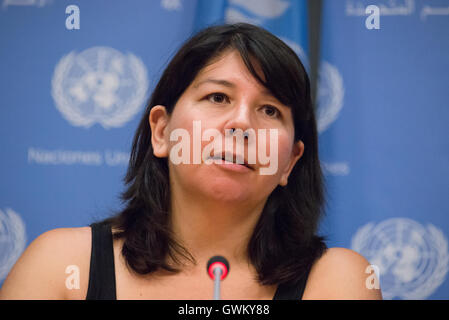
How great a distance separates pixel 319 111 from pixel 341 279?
71 centimetres

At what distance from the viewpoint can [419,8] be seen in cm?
158

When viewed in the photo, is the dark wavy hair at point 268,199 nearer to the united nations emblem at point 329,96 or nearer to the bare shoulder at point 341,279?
the bare shoulder at point 341,279

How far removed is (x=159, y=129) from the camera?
110cm

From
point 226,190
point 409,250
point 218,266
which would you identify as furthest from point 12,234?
point 409,250

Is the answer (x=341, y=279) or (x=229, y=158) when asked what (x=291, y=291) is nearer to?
(x=341, y=279)

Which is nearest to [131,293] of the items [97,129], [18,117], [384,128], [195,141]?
[195,141]

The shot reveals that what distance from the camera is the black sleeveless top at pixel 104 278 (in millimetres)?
972

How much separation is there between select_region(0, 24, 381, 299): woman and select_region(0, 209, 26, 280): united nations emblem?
21.5 inches

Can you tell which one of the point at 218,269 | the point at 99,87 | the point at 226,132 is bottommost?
the point at 218,269

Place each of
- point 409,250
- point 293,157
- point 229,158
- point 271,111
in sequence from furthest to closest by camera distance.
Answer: point 409,250
point 293,157
point 271,111
point 229,158

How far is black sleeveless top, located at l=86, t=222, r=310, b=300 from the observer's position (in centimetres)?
Answer: 97

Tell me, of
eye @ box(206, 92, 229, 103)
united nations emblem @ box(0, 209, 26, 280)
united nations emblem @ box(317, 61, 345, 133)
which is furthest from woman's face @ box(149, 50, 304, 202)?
united nations emblem @ box(0, 209, 26, 280)

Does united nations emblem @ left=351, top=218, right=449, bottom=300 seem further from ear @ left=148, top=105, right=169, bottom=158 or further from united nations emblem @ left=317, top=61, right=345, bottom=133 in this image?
ear @ left=148, top=105, right=169, bottom=158

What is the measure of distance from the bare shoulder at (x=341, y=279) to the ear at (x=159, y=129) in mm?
Answer: 452
